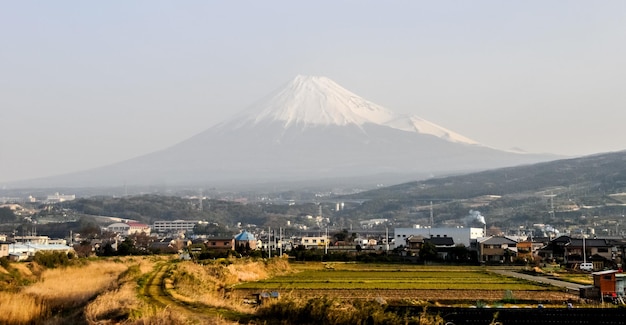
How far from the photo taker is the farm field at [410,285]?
1772cm

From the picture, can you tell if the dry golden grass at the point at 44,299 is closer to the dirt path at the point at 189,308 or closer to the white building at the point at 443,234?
the dirt path at the point at 189,308

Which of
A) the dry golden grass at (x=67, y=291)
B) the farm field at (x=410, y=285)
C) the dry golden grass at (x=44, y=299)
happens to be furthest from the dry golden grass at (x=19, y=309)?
the farm field at (x=410, y=285)

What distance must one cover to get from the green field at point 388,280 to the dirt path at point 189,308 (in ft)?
21.6

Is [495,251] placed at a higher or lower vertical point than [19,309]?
lower

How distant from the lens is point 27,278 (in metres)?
20.2

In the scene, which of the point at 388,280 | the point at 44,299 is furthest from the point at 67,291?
the point at 388,280

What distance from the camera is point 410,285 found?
2178 centimetres

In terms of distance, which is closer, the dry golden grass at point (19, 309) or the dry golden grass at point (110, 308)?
the dry golden grass at point (110, 308)

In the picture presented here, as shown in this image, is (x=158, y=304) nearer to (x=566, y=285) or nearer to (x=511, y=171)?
(x=566, y=285)

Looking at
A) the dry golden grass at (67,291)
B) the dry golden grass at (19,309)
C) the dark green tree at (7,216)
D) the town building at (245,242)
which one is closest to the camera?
the dry golden grass at (19,309)

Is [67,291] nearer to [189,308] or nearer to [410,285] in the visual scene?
[189,308]

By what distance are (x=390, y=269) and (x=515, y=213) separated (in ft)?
193

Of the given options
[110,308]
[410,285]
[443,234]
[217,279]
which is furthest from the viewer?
[443,234]

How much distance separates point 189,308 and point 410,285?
12.2 metres
